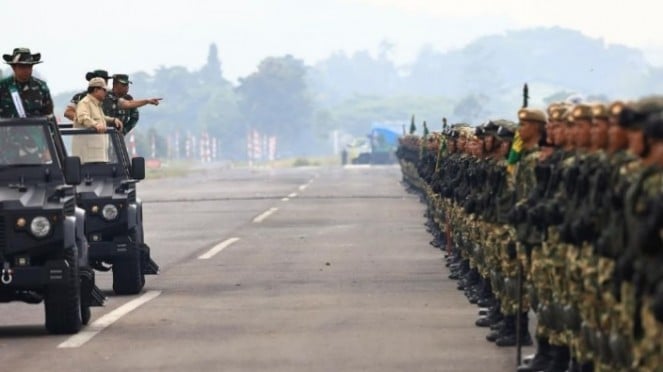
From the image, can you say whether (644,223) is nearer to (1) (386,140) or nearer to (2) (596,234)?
(2) (596,234)

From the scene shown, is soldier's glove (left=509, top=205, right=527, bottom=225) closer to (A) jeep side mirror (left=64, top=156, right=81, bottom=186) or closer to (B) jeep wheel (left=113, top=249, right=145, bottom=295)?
(A) jeep side mirror (left=64, top=156, right=81, bottom=186)

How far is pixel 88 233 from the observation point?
2106cm

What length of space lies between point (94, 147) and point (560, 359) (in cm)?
963

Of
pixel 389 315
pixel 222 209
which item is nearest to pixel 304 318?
pixel 389 315

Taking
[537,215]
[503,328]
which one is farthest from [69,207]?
[537,215]

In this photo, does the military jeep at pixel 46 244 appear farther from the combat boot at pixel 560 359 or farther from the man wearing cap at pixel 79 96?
the combat boot at pixel 560 359

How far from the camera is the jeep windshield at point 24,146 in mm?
18234

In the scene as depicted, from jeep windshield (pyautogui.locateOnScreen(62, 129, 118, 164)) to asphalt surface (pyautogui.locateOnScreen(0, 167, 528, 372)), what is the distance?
5.05ft

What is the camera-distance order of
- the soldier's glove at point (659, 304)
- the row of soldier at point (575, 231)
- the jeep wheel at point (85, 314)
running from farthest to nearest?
1. the jeep wheel at point (85, 314)
2. the row of soldier at point (575, 231)
3. the soldier's glove at point (659, 304)

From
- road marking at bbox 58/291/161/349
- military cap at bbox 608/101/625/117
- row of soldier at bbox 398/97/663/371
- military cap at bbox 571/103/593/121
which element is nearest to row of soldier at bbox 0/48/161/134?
road marking at bbox 58/291/161/349

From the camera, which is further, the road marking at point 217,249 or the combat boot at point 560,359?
the road marking at point 217,249

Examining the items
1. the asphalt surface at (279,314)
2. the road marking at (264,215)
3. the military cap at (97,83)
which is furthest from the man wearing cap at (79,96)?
the road marking at (264,215)

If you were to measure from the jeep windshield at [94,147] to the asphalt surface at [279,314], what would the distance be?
1.54 m

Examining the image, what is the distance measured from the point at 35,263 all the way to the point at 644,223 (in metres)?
8.17
